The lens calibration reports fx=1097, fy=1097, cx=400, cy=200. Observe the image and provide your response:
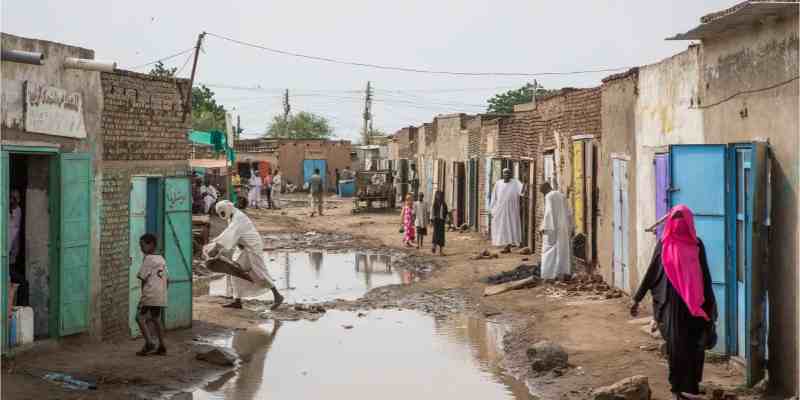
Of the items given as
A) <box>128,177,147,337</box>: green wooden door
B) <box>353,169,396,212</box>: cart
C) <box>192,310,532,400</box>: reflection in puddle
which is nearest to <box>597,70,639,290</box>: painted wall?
<box>192,310,532,400</box>: reflection in puddle

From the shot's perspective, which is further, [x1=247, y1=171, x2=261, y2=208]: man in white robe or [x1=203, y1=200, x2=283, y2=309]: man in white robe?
[x1=247, y1=171, x2=261, y2=208]: man in white robe

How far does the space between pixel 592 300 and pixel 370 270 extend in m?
6.42

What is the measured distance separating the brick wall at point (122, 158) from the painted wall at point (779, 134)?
20.7 feet

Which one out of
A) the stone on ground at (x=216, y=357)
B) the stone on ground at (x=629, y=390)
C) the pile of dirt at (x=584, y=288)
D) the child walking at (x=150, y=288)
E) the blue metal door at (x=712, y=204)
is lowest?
the stone on ground at (x=216, y=357)

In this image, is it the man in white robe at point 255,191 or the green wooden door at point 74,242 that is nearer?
the green wooden door at point 74,242

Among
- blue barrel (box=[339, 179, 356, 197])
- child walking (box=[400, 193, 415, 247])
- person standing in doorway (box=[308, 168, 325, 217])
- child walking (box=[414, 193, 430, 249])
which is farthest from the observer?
blue barrel (box=[339, 179, 356, 197])

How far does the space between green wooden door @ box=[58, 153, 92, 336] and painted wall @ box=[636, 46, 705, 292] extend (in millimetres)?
6208

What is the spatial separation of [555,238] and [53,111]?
8229mm

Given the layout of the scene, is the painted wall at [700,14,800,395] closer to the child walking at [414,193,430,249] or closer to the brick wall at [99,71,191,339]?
the brick wall at [99,71,191,339]

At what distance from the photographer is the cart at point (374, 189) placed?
36594 mm

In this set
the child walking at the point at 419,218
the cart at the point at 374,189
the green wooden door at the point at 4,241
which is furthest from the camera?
the cart at the point at 374,189

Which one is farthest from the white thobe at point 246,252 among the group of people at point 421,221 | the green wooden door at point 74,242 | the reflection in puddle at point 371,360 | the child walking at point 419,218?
the child walking at point 419,218

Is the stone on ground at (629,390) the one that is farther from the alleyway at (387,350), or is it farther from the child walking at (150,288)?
the child walking at (150,288)

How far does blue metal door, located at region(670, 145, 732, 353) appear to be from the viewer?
9.57 meters
